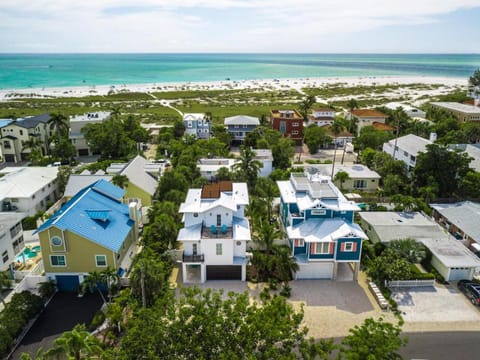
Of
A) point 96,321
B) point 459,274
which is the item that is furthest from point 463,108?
point 96,321

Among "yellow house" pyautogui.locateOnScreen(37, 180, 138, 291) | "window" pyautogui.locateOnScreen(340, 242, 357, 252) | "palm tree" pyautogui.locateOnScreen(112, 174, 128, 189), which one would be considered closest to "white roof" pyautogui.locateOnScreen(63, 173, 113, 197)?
"palm tree" pyautogui.locateOnScreen(112, 174, 128, 189)

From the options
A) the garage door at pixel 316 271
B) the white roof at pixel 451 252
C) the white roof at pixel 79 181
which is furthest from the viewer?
the white roof at pixel 79 181

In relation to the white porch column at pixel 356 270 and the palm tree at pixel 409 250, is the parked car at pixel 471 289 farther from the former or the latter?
the white porch column at pixel 356 270

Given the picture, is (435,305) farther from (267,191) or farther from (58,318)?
(58,318)

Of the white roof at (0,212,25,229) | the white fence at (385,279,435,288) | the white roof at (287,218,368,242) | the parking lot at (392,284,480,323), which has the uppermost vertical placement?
the white roof at (0,212,25,229)

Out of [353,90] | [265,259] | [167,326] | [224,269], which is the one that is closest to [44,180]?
[224,269]

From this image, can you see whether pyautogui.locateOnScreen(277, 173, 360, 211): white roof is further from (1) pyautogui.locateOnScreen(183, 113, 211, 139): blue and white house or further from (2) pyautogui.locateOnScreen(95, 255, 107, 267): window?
(1) pyautogui.locateOnScreen(183, 113, 211, 139): blue and white house

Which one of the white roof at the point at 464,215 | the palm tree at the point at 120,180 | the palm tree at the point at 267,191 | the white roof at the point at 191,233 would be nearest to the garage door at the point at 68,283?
the white roof at the point at 191,233
